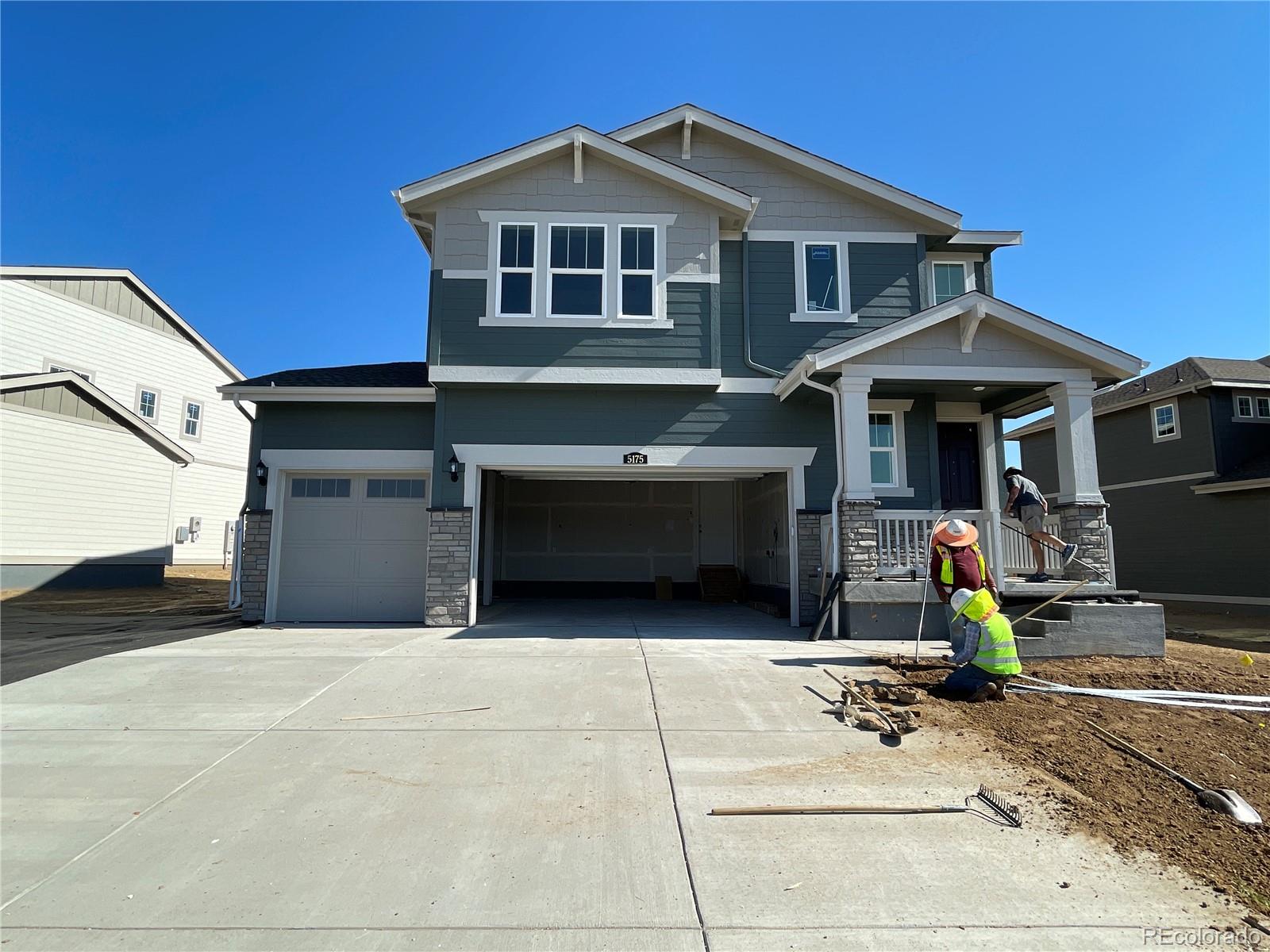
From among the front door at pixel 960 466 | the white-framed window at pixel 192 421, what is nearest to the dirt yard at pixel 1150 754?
the front door at pixel 960 466

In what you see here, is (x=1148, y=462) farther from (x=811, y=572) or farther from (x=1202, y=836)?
(x=1202, y=836)

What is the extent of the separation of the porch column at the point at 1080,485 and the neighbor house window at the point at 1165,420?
1229 cm

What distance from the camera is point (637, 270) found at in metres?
11.2

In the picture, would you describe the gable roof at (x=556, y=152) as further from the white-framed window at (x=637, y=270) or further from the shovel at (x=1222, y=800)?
the shovel at (x=1222, y=800)

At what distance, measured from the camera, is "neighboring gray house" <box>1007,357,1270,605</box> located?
17.0m

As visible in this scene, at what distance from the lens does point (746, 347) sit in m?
11.5

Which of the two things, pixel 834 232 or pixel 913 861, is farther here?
pixel 834 232

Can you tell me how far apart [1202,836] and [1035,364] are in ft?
24.9

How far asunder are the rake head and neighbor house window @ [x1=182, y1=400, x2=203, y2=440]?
26.6 m

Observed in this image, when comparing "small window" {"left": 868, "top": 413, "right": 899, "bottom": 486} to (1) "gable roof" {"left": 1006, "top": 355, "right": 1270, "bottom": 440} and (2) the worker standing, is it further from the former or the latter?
(1) "gable roof" {"left": 1006, "top": 355, "right": 1270, "bottom": 440}

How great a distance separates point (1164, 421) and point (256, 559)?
22.3 metres

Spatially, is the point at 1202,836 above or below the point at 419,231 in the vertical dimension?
below

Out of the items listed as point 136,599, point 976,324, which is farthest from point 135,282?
point 976,324

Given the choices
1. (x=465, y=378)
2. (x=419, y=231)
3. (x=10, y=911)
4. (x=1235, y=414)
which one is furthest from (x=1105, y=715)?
(x=1235, y=414)
